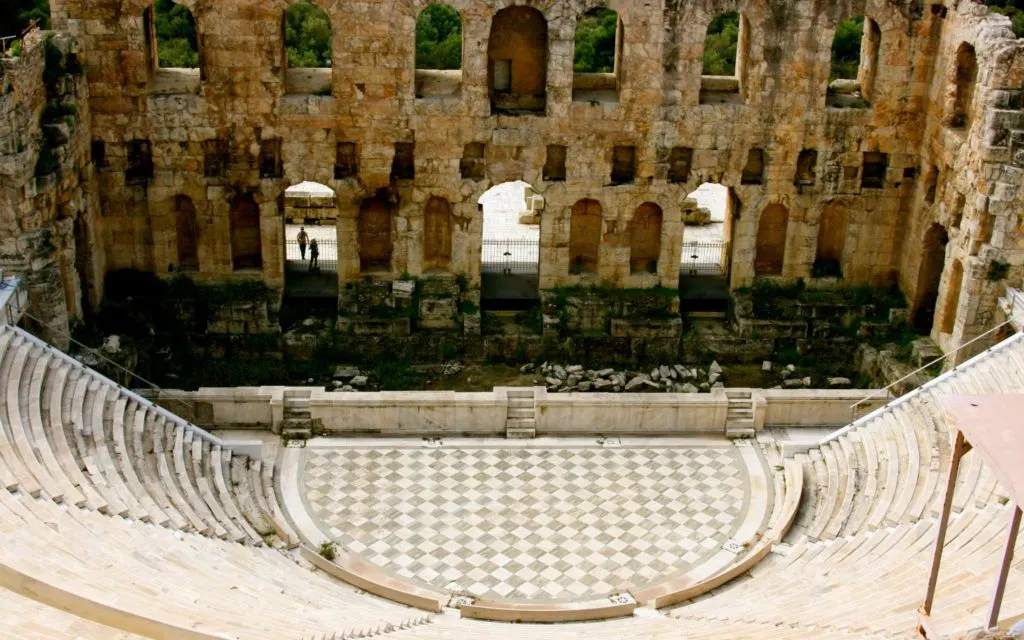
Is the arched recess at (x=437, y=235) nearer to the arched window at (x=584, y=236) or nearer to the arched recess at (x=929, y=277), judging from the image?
the arched window at (x=584, y=236)

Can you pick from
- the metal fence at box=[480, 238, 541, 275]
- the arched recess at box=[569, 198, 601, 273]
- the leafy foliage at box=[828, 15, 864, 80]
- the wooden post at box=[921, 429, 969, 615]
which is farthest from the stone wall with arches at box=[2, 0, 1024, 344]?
the leafy foliage at box=[828, 15, 864, 80]

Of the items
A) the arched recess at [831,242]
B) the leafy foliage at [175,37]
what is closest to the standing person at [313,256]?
the arched recess at [831,242]

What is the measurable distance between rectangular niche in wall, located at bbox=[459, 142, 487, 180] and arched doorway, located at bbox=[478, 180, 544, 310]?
861 mm

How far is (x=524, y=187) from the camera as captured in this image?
4234 centimetres

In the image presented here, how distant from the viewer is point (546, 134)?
30.4 metres

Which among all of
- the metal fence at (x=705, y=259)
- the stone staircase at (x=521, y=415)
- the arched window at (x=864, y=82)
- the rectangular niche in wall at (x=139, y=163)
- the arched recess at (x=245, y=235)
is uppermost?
the arched window at (x=864, y=82)

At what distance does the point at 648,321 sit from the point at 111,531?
15.4 meters

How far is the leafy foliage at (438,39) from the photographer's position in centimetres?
4625

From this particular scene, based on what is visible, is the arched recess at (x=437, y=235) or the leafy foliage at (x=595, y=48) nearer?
the arched recess at (x=437, y=235)

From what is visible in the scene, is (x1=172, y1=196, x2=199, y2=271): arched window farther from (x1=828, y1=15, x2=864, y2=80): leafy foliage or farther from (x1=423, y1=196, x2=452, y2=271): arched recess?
(x1=828, y1=15, x2=864, y2=80): leafy foliage

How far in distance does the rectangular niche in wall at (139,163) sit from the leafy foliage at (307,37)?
→ 15.9 metres

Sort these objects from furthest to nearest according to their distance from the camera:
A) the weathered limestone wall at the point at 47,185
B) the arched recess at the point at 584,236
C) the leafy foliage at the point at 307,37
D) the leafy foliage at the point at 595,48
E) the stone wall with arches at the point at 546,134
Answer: the leafy foliage at the point at 595,48, the leafy foliage at the point at 307,37, the arched recess at the point at 584,236, the stone wall with arches at the point at 546,134, the weathered limestone wall at the point at 47,185

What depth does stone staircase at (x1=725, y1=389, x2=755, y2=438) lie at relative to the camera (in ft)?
91.1

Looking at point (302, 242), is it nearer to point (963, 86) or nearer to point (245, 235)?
point (245, 235)
